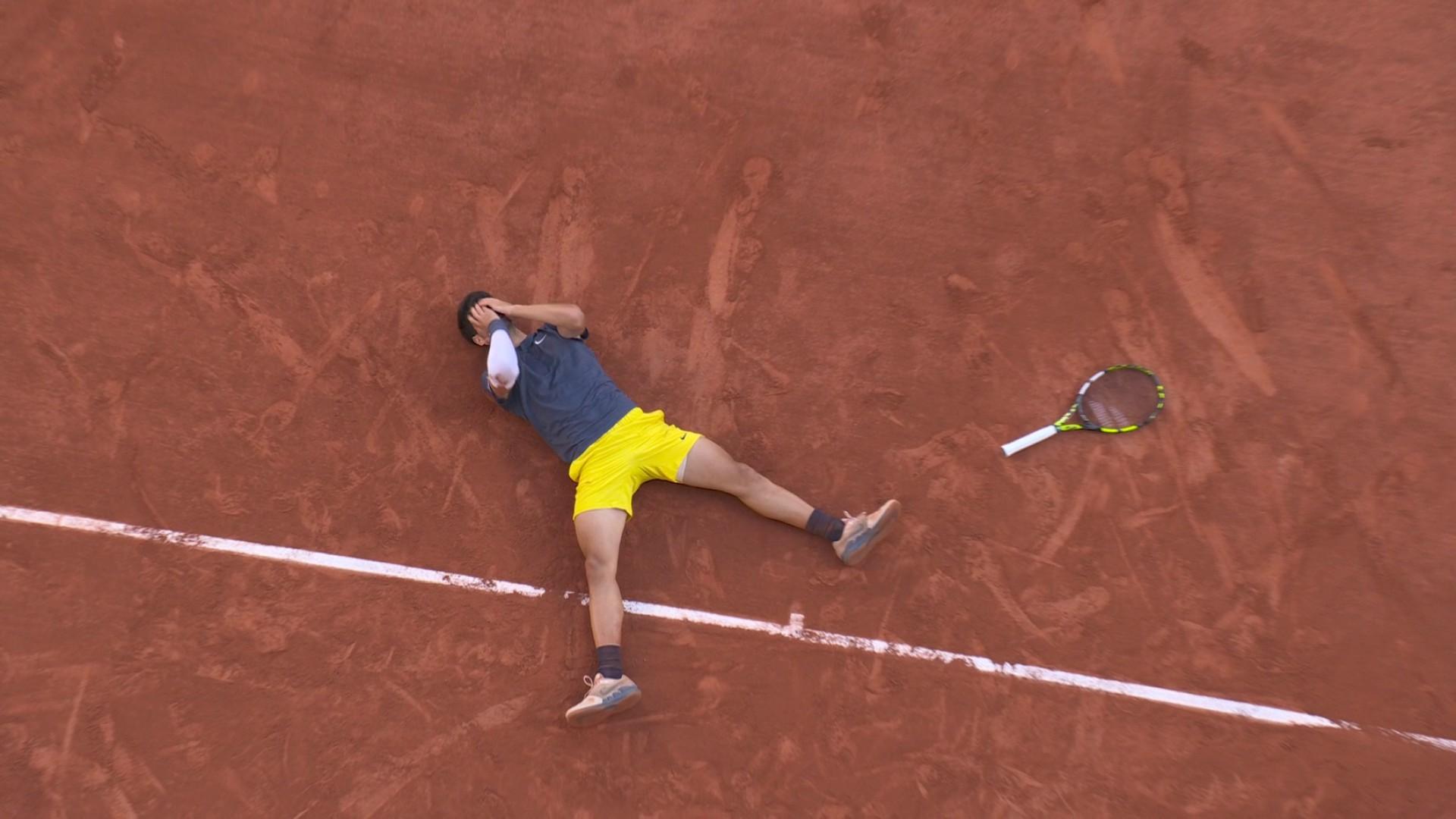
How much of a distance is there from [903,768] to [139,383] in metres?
5.62

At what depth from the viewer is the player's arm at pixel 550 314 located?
17.1 feet

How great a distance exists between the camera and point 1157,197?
5590 millimetres

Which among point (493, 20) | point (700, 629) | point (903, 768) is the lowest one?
point (903, 768)

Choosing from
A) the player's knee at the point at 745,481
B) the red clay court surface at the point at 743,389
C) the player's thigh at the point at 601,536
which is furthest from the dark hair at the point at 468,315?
the player's knee at the point at 745,481

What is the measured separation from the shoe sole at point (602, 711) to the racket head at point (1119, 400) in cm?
324

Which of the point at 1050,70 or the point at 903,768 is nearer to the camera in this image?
the point at 903,768

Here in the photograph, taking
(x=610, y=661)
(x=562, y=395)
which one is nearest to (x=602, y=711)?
(x=610, y=661)

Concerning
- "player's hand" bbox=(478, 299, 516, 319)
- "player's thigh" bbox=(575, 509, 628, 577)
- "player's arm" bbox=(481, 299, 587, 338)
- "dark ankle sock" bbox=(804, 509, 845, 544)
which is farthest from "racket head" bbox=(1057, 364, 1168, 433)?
"player's hand" bbox=(478, 299, 516, 319)

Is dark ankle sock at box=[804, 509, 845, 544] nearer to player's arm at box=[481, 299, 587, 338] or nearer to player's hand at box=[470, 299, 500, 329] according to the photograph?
player's arm at box=[481, 299, 587, 338]

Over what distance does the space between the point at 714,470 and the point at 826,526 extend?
31.3 inches

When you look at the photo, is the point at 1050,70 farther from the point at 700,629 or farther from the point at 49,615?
the point at 49,615

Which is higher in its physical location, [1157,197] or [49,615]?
[1157,197]

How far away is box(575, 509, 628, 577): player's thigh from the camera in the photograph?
17.1 feet

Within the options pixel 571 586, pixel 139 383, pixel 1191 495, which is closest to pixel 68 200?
pixel 139 383
